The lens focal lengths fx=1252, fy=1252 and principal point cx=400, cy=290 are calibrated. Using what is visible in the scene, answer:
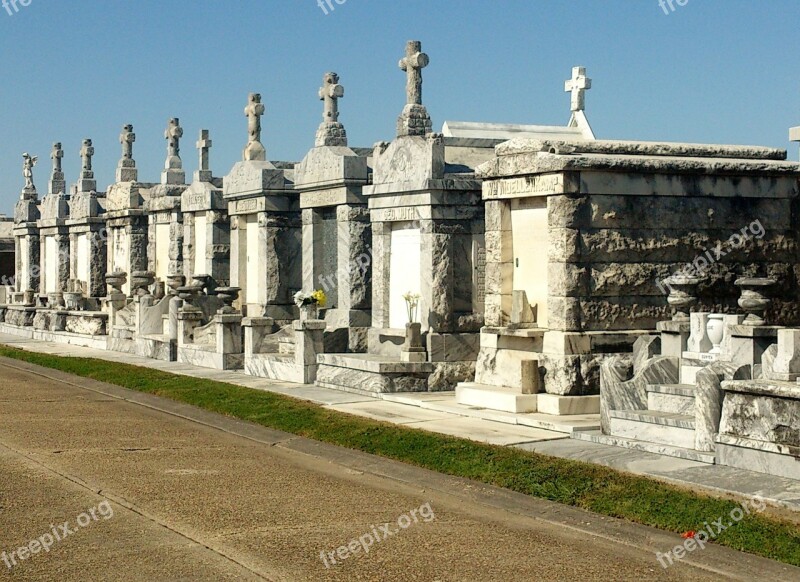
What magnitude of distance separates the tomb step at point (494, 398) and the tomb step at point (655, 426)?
2248 mm

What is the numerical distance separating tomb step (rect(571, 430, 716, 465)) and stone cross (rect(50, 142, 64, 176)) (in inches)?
1127

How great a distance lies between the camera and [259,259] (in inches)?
968

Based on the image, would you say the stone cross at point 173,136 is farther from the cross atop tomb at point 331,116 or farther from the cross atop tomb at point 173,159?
the cross atop tomb at point 331,116

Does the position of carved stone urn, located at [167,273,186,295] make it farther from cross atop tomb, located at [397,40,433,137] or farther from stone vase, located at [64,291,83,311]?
cross atop tomb, located at [397,40,433,137]

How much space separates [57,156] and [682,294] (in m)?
28.5

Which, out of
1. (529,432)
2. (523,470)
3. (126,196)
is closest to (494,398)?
(529,432)

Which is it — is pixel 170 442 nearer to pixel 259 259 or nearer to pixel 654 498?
pixel 654 498

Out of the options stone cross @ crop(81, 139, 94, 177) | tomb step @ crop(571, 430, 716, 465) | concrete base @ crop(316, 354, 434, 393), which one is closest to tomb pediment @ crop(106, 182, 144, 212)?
stone cross @ crop(81, 139, 94, 177)

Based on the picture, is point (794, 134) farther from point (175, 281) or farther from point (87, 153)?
point (87, 153)

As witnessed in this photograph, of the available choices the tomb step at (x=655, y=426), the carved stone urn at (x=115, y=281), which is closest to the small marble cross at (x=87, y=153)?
the carved stone urn at (x=115, y=281)

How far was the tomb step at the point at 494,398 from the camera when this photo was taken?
1551 cm

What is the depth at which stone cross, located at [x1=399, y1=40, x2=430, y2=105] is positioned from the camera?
1958 cm

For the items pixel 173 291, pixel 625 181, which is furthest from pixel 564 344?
pixel 173 291

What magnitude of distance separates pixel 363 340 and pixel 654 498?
37.5 ft
